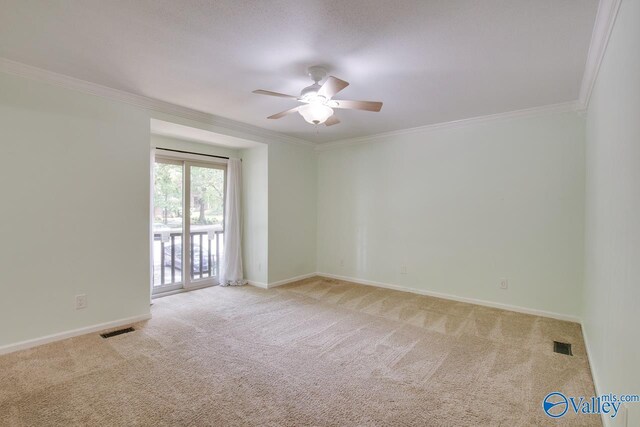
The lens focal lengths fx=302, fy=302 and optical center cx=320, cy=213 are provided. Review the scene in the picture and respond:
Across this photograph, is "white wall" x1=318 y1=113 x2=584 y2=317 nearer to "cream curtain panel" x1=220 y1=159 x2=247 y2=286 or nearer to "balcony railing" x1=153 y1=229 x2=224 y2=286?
"cream curtain panel" x1=220 y1=159 x2=247 y2=286

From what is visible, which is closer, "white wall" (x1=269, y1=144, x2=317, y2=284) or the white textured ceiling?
the white textured ceiling

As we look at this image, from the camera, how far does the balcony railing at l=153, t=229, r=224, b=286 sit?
14.8 feet

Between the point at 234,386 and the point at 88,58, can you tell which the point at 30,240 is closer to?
the point at 88,58

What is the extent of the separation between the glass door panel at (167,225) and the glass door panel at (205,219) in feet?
0.53

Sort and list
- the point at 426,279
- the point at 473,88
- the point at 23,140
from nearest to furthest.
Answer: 1. the point at 23,140
2. the point at 473,88
3. the point at 426,279

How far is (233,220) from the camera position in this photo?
4.95 metres

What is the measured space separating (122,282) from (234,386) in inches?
75.4

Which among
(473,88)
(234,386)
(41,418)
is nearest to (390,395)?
(234,386)

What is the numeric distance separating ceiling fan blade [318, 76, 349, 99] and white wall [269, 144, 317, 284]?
2506 millimetres

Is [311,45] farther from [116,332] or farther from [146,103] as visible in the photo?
[116,332]

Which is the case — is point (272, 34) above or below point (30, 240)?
above

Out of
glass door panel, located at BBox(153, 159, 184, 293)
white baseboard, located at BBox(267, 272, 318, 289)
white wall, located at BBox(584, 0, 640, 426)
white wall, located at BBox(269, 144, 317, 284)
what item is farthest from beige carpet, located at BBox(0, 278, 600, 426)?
white wall, located at BBox(269, 144, 317, 284)

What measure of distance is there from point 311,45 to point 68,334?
3387 millimetres

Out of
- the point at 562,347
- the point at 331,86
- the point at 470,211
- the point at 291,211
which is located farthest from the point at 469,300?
the point at 331,86
